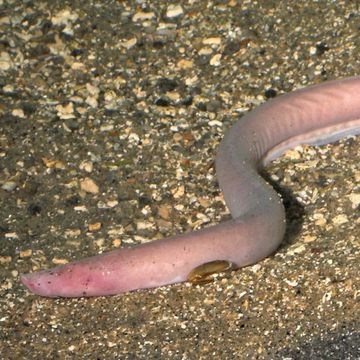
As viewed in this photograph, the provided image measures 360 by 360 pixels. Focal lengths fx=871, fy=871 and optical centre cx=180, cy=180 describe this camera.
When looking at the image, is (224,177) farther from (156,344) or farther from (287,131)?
(156,344)

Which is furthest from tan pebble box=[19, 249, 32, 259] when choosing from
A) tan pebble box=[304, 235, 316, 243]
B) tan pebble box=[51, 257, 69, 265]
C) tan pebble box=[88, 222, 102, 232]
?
tan pebble box=[304, 235, 316, 243]

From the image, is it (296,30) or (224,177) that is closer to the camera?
(224,177)

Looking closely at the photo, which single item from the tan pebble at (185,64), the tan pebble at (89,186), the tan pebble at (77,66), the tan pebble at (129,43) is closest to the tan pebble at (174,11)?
the tan pebble at (129,43)

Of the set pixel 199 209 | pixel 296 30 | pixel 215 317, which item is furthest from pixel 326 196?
pixel 296 30

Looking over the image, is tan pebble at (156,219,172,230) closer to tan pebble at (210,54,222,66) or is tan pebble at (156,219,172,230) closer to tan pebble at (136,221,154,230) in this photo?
tan pebble at (136,221,154,230)

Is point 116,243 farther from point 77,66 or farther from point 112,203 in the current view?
point 77,66

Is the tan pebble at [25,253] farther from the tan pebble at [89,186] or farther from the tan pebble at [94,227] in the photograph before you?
the tan pebble at [89,186]

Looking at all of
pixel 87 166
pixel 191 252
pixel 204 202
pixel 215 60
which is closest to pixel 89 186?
pixel 87 166

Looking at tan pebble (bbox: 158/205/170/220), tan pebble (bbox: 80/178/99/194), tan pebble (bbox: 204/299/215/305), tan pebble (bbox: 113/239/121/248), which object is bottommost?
tan pebble (bbox: 113/239/121/248)
